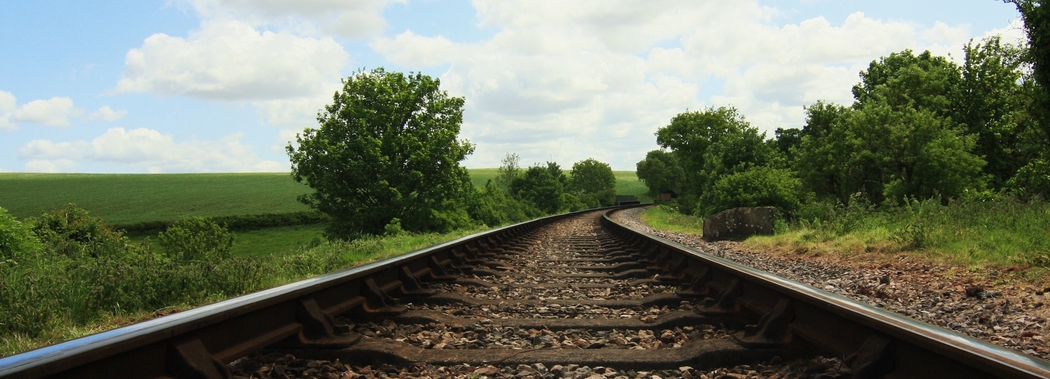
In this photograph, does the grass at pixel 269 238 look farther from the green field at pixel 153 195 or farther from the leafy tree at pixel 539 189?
the leafy tree at pixel 539 189

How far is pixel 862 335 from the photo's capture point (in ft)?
9.01

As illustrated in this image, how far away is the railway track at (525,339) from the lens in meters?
2.20

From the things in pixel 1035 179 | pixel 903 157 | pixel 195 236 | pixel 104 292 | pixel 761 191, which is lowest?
pixel 195 236

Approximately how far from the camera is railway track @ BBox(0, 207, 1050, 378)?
2.20 m

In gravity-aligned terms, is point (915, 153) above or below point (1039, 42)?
below

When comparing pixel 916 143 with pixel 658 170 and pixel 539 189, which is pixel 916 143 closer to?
pixel 539 189

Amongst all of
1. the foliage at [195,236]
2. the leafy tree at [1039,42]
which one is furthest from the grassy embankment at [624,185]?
the leafy tree at [1039,42]

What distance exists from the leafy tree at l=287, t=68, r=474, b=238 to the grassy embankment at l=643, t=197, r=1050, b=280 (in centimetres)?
2334

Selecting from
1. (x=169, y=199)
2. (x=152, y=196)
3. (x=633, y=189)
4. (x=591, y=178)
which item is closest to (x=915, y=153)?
(x=169, y=199)

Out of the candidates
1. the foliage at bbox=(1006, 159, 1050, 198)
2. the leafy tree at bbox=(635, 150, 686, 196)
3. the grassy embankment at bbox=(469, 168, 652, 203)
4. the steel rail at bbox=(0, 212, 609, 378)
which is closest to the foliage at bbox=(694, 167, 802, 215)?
the foliage at bbox=(1006, 159, 1050, 198)

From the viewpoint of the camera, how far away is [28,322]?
4691 mm

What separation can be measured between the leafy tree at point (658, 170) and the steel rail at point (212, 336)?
369 feet

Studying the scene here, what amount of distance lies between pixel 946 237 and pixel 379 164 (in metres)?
28.0

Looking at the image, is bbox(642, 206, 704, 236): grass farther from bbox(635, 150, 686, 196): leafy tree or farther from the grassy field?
the grassy field
